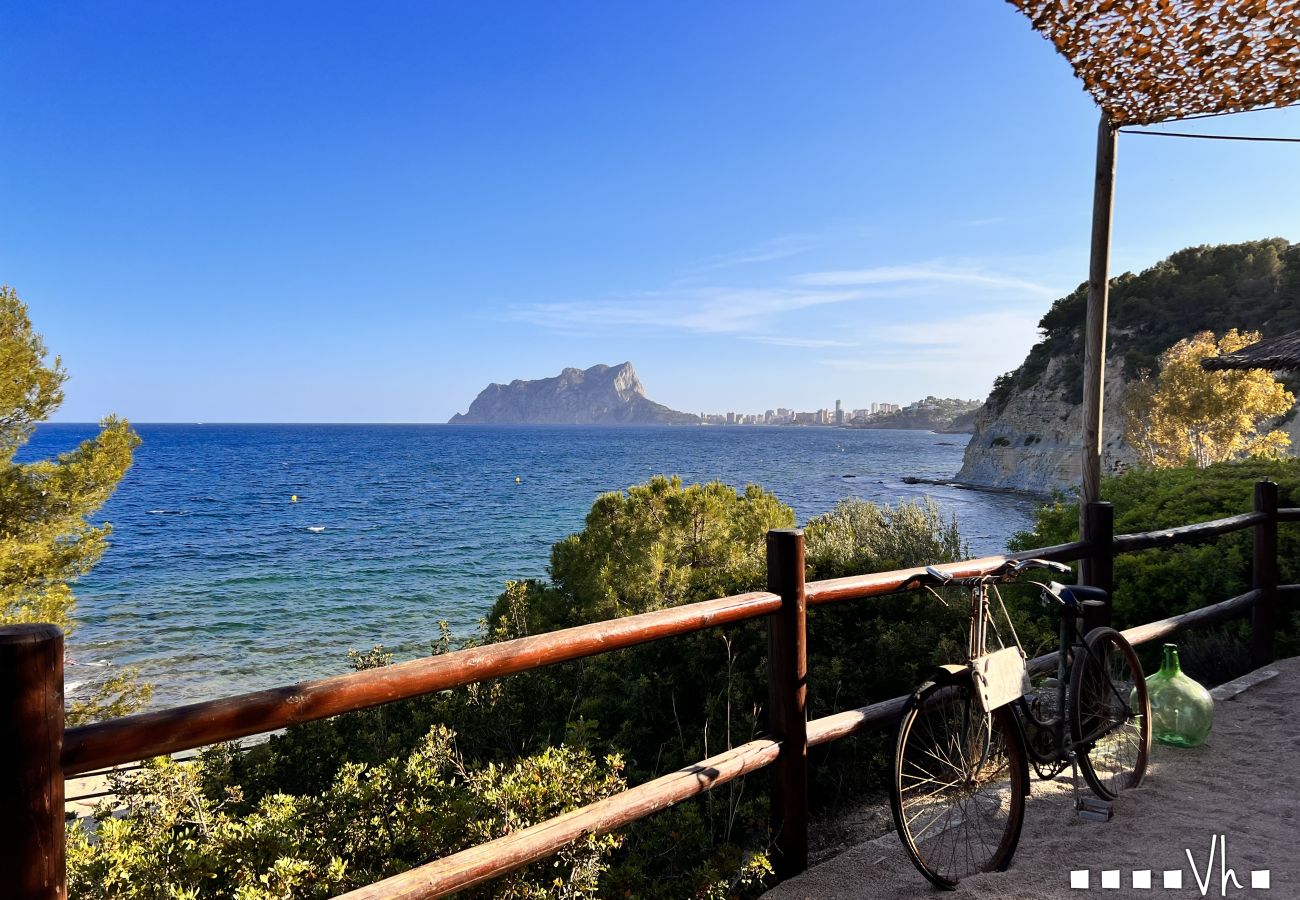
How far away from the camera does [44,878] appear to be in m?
1.41

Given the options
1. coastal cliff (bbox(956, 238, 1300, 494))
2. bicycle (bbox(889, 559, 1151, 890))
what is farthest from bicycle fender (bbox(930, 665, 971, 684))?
coastal cliff (bbox(956, 238, 1300, 494))

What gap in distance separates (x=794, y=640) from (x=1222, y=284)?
1846 inches

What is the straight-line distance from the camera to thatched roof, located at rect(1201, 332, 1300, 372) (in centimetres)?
768

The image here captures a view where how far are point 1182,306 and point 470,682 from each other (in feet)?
156

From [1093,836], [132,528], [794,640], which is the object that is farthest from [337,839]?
[132,528]

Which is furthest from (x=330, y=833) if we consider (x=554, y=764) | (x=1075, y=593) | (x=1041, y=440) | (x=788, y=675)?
(x=1041, y=440)

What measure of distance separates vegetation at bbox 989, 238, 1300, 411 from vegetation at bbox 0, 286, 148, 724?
37.0 metres

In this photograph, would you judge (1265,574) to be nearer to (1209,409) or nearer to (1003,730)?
(1003,730)

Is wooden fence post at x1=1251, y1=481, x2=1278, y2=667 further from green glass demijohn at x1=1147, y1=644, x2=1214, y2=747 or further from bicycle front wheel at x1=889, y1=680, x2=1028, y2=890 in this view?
bicycle front wheel at x1=889, y1=680, x2=1028, y2=890

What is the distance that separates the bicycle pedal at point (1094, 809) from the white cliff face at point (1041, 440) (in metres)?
33.3

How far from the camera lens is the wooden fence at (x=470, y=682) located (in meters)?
1.38

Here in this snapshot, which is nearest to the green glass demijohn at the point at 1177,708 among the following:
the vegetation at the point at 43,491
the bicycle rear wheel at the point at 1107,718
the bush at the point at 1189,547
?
the bicycle rear wheel at the point at 1107,718

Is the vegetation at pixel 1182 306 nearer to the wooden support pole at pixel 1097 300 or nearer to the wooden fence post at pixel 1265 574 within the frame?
the wooden fence post at pixel 1265 574

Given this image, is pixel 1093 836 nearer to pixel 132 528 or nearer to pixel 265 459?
pixel 132 528
